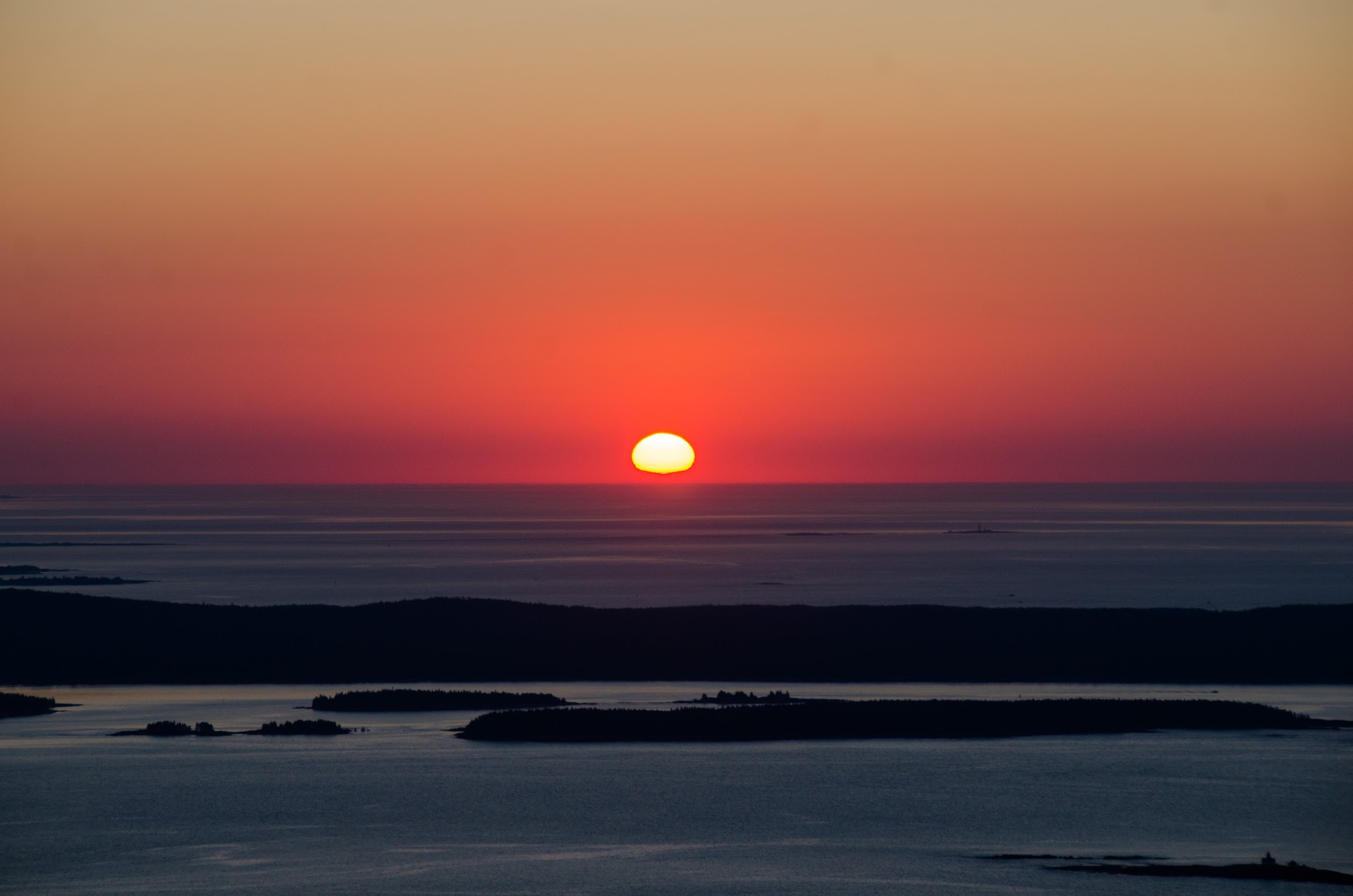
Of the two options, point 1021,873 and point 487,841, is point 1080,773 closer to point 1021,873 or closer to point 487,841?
point 1021,873

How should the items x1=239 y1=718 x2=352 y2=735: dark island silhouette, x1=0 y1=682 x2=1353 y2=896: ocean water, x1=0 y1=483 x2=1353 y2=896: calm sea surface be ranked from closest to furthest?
x1=0 y1=682 x2=1353 y2=896: ocean water → x1=0 y1=483 x2=1353 y2=896: calm sea surface → x1=239 y1=718 x2=352 y2=735: dark island silhouette

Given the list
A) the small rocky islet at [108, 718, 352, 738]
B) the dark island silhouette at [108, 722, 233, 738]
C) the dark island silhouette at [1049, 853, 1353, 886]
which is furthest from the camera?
the small rocky islet at [108, 718, 352, 738]

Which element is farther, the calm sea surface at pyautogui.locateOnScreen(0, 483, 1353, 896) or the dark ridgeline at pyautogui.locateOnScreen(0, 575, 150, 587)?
the dark ridgeline at pyautogui.locateOnScreen(0, 575, 150, 587)

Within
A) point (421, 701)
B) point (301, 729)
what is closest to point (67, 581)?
point (421, 701)

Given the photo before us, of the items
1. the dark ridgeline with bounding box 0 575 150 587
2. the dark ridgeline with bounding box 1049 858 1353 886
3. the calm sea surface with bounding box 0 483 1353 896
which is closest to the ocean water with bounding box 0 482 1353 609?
the dark ridgeline with bounding box 0 575 150 587

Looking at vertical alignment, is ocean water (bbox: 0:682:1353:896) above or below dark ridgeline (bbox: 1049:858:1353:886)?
above

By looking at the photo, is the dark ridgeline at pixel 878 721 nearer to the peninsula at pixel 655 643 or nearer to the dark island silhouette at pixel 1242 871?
the peninsula at pixel 655 643

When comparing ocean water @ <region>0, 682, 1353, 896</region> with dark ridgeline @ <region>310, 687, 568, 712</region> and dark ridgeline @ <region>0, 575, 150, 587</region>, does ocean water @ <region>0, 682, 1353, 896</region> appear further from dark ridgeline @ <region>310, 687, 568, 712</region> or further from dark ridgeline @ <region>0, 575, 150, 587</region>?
dark ridgeline @ <region>0, 575, 150, 587</region>
